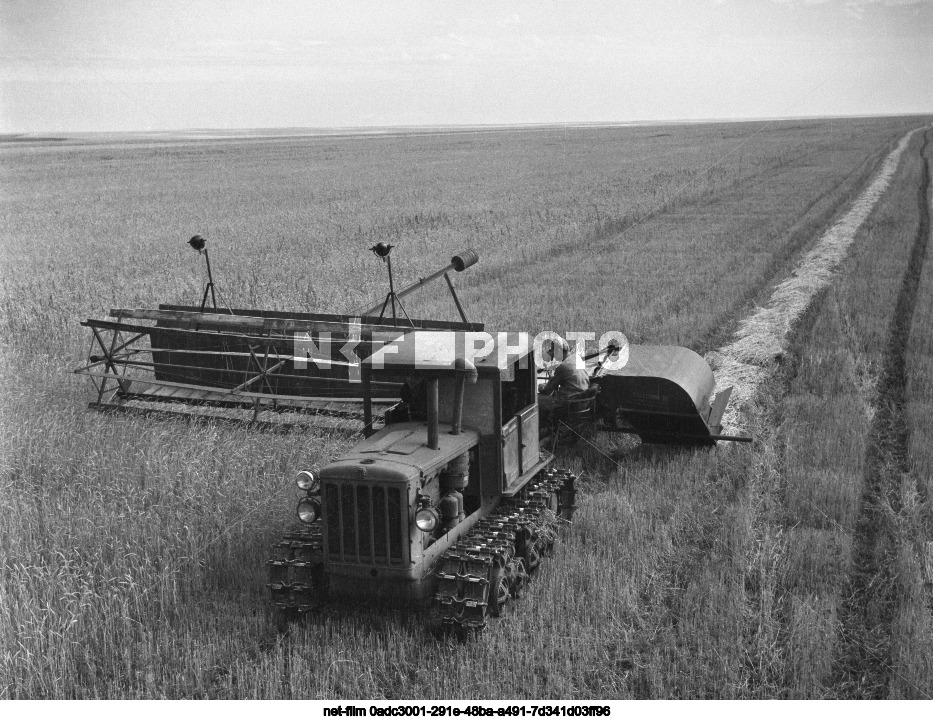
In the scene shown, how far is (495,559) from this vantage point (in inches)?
286

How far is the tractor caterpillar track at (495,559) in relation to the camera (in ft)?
22.8

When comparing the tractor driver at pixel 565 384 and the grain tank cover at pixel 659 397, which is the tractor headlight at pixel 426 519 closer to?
the tractor driver at pixel 565 384

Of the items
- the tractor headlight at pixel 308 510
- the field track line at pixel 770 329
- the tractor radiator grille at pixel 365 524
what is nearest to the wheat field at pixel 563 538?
the field track line at pixel 770 329

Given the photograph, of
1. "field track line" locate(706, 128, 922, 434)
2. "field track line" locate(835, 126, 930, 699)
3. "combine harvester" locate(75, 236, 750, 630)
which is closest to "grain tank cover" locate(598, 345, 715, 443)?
"combine harvester" locate(75, 236, 750, 630)

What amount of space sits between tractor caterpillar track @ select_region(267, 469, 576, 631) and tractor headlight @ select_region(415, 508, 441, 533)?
38 cm

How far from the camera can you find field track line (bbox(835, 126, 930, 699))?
21.9ft

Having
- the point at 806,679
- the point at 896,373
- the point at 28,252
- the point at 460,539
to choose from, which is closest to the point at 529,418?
the point at 460,539

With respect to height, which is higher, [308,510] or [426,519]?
[426,519]

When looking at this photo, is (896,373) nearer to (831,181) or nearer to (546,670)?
(546,670)

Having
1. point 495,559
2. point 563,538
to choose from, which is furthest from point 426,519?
point 563,538

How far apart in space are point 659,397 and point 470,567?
4515mm

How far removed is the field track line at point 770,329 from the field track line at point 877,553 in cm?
171

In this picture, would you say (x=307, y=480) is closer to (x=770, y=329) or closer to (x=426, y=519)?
(x=426, y=519)

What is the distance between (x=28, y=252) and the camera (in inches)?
1078
